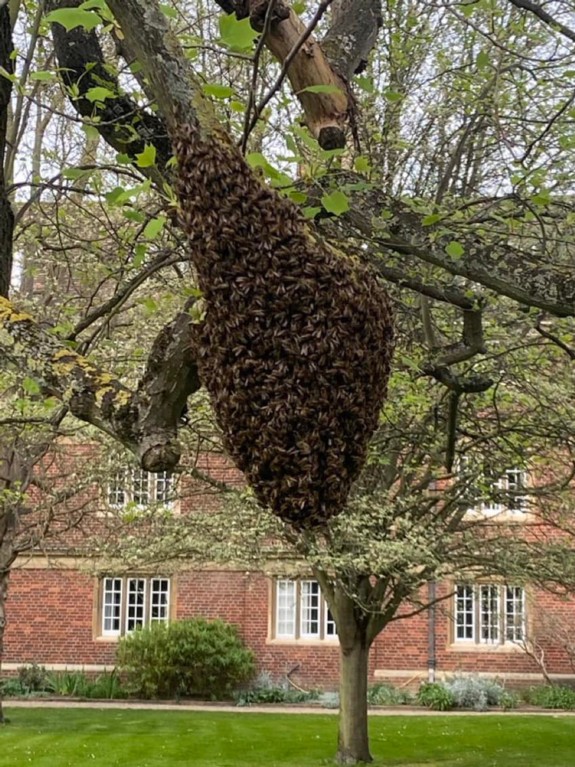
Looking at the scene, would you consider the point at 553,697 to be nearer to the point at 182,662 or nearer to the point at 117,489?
the point at 182,662

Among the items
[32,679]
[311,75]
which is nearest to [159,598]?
[32,679]

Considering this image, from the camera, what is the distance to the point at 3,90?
16.9ft

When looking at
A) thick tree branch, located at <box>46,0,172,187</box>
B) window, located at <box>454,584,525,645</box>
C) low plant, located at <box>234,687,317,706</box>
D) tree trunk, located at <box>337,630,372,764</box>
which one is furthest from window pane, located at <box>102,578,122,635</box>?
thick tree branch, located at <box>46,0,172,187</box>

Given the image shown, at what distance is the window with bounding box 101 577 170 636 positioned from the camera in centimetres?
2198

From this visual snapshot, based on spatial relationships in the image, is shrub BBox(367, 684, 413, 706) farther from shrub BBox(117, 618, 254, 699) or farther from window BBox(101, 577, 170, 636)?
window BBox(101, 577, 170, 636)

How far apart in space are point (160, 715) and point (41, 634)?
546cm

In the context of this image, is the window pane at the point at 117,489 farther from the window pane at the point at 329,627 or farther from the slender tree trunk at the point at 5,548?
the window pane at the point at 329,627

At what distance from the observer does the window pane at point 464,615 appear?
21.5m

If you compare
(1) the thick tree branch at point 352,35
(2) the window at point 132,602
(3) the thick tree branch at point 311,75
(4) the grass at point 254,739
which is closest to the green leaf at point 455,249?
(3) the thick tree branch at point 311,75

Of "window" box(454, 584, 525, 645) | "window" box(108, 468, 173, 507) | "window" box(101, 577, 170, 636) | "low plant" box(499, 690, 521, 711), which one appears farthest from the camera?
"window" box(101, 577, 170, 636)

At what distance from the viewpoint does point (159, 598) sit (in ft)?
72.9

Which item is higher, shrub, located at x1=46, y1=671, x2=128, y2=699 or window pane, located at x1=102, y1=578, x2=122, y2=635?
window pane, located at x1=102, y1=578, x2=122, y2=635

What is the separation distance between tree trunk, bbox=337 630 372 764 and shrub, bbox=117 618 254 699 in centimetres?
733

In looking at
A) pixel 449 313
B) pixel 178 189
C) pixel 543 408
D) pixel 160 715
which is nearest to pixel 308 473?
pixel 178 189
